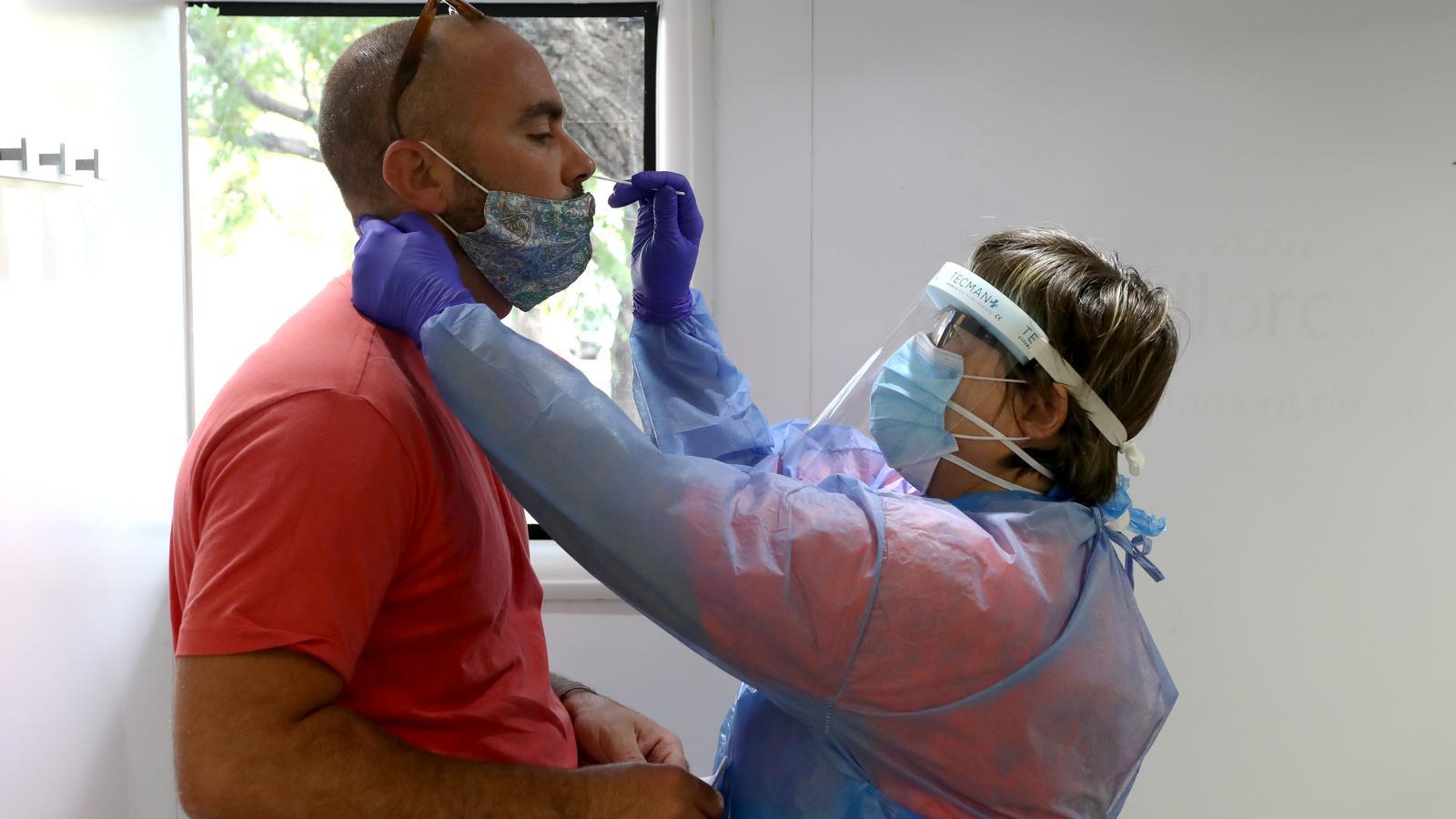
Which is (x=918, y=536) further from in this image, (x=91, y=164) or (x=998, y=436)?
(x=91, y=164)

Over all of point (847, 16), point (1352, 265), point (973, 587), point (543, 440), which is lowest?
point (973, 587)

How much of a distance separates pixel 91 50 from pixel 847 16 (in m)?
1.51

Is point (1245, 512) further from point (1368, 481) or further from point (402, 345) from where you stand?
point (402, 345)

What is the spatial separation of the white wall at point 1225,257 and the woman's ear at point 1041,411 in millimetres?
1314

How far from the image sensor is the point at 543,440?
1.06 metres

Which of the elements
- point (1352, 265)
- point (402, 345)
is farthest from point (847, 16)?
point (402, 345)

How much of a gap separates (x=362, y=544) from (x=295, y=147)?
1.95 metres

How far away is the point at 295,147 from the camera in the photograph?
106 inches

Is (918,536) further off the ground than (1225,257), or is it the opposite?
(1225,257)

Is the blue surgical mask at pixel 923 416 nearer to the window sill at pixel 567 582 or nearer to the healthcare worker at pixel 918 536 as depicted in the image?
the healthcare worker at pixel 918 536

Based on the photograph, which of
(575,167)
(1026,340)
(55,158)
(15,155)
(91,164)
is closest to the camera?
(1026,340)

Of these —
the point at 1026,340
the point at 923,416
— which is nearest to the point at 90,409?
the point at 923,416

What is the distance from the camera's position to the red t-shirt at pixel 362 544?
100 cm

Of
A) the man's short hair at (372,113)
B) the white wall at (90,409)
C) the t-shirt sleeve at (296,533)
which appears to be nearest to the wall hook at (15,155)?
the white wall at (90,409)
